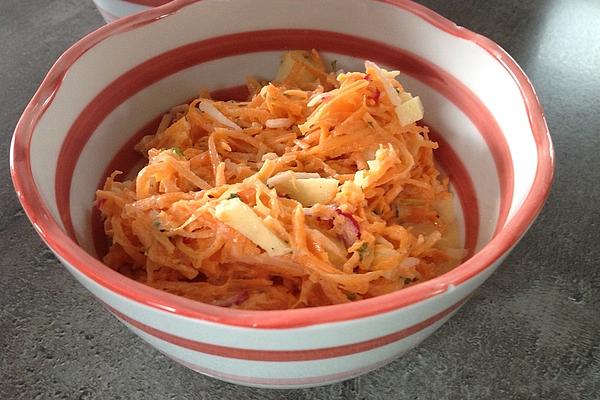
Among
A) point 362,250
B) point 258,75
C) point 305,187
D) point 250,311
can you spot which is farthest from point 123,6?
point 250,311

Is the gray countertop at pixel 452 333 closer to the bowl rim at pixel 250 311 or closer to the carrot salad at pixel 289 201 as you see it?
the carrot salad at pixel 289 201

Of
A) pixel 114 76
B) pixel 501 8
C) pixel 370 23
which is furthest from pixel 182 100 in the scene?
pixel 501 8

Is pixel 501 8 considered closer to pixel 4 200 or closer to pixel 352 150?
pixel 352 150

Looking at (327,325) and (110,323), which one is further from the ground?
(327,325)

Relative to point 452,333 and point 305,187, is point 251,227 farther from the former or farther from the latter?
point 452,333

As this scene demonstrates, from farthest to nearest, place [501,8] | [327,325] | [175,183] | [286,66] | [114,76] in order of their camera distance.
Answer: [501,8] → [286,66] → [114,76] → [175,183] → [327,325]
